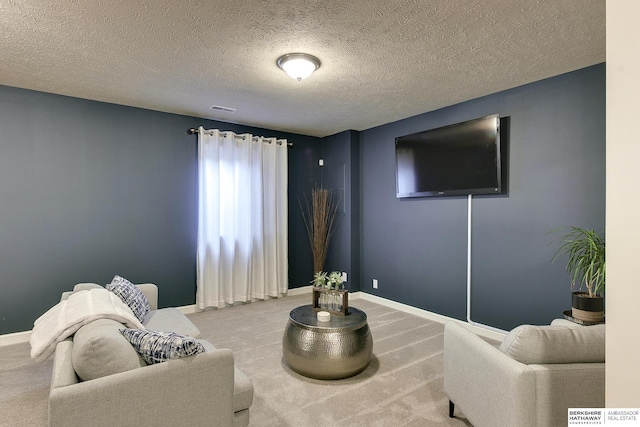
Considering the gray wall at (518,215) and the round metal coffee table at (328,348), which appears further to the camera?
the gray wall at (518,215)

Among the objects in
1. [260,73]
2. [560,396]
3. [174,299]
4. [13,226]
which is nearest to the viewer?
[560,396]

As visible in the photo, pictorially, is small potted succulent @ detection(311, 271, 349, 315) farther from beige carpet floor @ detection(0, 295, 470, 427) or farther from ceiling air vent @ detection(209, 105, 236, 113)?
ceiling air vent @ detection(209, 105, 236, 113)

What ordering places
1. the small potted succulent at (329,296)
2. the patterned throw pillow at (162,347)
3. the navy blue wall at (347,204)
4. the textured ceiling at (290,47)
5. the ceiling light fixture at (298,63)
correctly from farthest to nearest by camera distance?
Answer: 1. the navy blue wall at (347,204)
2. the small potted succulent at (329,296)
3. the ceiling light fixture at (298,63)
4. the textured ceiling at (290,47)
5. the patterned throw pillow at (162,347)

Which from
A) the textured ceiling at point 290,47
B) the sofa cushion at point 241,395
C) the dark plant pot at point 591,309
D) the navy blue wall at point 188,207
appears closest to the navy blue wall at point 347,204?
the navy blue wall at point 188,207

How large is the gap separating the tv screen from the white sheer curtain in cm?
184

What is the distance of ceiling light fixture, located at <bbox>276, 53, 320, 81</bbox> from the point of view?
8.70 ft

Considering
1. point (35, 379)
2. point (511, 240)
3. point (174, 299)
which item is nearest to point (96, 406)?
point (35, 379)

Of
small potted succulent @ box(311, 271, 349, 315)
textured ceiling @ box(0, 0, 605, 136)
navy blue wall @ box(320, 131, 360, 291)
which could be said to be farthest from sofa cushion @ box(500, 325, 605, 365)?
navy blue wall @ box(320, 131, 360, 291)

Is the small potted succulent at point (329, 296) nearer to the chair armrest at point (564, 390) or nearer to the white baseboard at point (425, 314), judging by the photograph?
the chair armrest at point (564, 390)

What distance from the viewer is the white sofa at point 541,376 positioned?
4.86 feet

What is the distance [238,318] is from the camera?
A: 4.17 metres

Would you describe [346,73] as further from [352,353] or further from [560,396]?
[560,396]

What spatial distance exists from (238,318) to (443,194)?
2.88 m

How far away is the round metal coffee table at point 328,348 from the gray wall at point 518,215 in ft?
5.73
